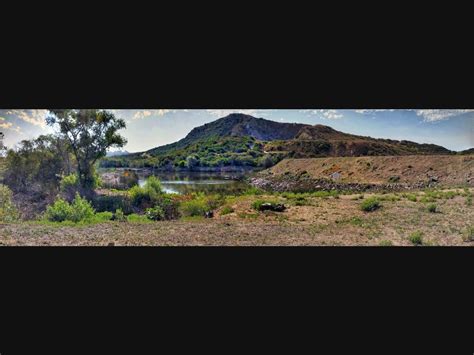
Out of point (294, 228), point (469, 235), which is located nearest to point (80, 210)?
point (294, 228)

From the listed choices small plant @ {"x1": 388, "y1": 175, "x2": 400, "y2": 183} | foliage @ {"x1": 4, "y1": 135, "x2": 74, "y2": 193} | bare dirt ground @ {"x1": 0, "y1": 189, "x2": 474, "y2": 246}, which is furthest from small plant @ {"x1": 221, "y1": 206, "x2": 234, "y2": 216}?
small plant @ {"x1": 388, "y1": 175, "x2": 400, "y2": 183}

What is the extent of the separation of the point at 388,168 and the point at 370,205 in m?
1.17

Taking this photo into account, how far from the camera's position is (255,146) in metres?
11.7

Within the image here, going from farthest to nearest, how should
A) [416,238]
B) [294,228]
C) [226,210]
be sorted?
1. [226,210]
2. [294,228]
3. [416,238]

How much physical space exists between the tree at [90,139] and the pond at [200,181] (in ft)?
3.81

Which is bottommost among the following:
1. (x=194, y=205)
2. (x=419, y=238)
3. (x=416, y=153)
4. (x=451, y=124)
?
(x=419, y=238)

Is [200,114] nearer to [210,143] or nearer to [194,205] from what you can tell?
[210,143]

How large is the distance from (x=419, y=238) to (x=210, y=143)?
5.82 metres

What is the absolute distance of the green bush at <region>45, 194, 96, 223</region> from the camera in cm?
1136

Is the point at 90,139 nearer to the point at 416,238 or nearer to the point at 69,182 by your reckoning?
the point at 69,182

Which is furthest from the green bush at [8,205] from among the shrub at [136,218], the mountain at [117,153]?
the shrub at [136,218]

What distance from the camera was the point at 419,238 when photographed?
10625mm

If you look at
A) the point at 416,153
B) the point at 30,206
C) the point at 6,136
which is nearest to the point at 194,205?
the point at 30,206

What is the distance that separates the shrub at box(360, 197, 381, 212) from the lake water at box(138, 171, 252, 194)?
3114 mm
